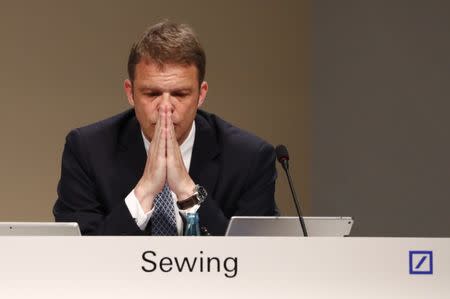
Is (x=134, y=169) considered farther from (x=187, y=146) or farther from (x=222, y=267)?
(x=222, y=267)

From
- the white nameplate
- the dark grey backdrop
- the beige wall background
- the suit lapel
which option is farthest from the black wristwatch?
the beige wall background

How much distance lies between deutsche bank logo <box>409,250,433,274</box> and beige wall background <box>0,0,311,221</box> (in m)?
2.99

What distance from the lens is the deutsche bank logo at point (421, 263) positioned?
5.55ft

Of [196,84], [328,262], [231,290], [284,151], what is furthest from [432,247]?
[196,84]

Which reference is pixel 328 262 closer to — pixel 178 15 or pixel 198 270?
pixel 198 270

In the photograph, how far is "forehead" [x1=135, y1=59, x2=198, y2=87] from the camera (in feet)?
8.45

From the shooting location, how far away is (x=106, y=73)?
179 inches

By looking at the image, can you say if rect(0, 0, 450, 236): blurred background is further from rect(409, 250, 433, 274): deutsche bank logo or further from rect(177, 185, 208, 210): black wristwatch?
rect(409, 250, 433, 274): deutsche bank logo

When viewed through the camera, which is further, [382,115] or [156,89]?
[382,115]

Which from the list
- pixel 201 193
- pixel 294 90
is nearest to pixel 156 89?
pixel 201 193

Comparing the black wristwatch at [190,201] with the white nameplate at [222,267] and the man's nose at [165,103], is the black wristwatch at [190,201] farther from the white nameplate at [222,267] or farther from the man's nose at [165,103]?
the white nameplate at [222,267]

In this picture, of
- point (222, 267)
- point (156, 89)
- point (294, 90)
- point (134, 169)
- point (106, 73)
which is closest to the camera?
point (222, 267)

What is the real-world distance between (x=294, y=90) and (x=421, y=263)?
3.09 meters

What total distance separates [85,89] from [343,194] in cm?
145
